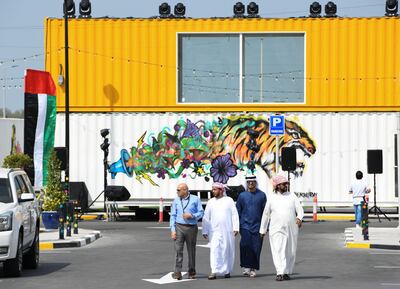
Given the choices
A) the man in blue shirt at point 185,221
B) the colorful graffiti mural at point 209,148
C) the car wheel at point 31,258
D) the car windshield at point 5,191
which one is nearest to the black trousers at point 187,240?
the man in blue shirt at point 185,221

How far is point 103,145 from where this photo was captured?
136 ft

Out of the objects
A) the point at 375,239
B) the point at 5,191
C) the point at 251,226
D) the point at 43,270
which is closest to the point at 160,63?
the point at 375,239

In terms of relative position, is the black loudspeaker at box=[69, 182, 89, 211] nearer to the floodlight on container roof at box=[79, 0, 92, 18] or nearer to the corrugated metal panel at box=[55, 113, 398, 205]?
the corrugated metal panel at box=[55, 113, 398, 205]

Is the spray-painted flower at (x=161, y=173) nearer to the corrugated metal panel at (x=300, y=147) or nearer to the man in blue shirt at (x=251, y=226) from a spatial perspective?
the corrugated metal panel at (x=300, y=147)

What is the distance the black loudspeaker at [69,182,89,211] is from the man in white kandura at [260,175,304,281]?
76.0 ft

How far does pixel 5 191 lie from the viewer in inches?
763

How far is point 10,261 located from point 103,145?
2303 centimetres

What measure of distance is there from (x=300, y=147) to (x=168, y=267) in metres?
21.5

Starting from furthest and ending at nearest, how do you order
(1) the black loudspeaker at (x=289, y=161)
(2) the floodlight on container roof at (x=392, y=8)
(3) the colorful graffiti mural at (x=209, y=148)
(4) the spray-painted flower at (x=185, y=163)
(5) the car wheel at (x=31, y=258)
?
(2) the floodlight on container roof at (x=392, y=8), (4) the spray-painted flower at (x=185, y=163), (3) the colorful graffiti mural at (x=209, y=148), (1) the black loudspeaker at (x=289, y=161), (5) the car wheel at (x=31, y=258)

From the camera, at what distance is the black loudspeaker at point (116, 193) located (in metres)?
40.2

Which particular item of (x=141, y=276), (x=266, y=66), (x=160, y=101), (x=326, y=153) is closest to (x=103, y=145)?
(x=160, y=101)

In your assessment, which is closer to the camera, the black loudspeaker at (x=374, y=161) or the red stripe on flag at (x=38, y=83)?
the black loudspeaker at (x=374, y=161)

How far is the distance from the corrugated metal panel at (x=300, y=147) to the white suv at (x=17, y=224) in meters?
20.6

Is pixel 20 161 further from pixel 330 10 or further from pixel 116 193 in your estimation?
pixel 330 10
